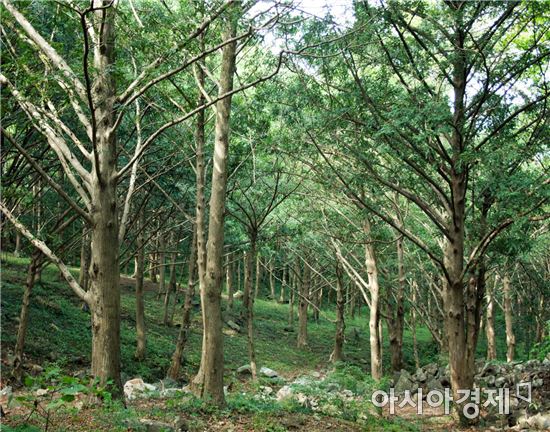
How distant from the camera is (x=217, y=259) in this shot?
27.8 ft

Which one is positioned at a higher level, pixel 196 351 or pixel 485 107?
pixel 485 107

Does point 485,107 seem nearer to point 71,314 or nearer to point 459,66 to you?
point 459,66

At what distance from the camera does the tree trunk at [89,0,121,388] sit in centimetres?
594

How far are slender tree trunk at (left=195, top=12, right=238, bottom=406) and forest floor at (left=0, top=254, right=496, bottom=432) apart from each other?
0.63 metres

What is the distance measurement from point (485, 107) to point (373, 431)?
6270 millimetres

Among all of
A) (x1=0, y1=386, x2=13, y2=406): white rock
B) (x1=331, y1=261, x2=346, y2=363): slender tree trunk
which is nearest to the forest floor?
(x1=0, y1=386, x2=13, y2=406): white rock

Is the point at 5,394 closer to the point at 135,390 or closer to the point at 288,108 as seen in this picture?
the point at 135,390

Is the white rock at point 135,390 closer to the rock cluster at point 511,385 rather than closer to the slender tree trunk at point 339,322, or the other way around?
the rock cluster at point 511,385

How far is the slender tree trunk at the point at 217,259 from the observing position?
8273 millimetres

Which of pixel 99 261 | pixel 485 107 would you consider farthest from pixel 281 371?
pixel 99 261

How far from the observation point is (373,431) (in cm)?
810

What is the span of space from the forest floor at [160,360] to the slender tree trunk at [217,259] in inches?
24.8

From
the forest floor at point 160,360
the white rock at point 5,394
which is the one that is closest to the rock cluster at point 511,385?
the forest floor at point 160,360

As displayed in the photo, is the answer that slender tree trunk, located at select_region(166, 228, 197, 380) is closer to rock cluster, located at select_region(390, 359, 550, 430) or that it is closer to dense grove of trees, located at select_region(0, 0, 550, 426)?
dense grove of trees, located at select_region(0, 0, 550, 426)
